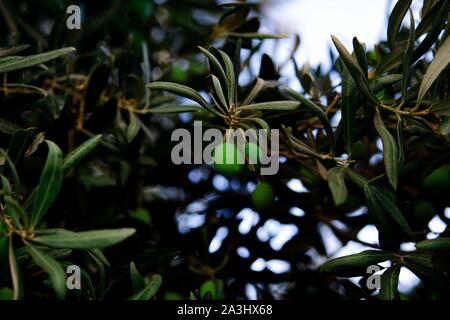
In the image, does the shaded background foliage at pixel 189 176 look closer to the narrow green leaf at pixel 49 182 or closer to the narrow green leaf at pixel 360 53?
the narrow green leaf at pixel 360 53

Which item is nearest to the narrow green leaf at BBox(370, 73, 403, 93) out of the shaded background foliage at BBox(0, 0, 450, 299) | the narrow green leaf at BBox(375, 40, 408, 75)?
the shaded background foliage at BBox(0, 0, 450, 299)

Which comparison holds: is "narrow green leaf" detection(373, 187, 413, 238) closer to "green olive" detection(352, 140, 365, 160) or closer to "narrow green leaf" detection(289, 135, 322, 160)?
"narrow green leaf" detection(289, 135, 322, 160)

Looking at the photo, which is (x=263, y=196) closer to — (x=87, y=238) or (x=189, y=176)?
(x=189, y=176)

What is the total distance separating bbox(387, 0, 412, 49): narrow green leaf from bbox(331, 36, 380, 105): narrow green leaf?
0.73 feet

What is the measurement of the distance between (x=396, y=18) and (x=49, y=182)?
2.93 ft

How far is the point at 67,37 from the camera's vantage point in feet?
6.16

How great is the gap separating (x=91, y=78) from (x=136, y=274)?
0.74 m

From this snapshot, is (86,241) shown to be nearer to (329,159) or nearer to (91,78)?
(329,159)

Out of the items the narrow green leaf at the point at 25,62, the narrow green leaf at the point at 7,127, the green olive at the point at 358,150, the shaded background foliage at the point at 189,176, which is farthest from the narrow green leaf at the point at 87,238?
the green olive at the point at 358,150

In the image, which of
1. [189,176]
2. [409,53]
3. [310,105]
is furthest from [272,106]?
[189,176]

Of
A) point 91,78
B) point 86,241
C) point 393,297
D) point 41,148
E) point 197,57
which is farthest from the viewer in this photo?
point 197,57

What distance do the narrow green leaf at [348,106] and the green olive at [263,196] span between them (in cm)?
39

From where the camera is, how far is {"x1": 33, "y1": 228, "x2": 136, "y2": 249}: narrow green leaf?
96cm
